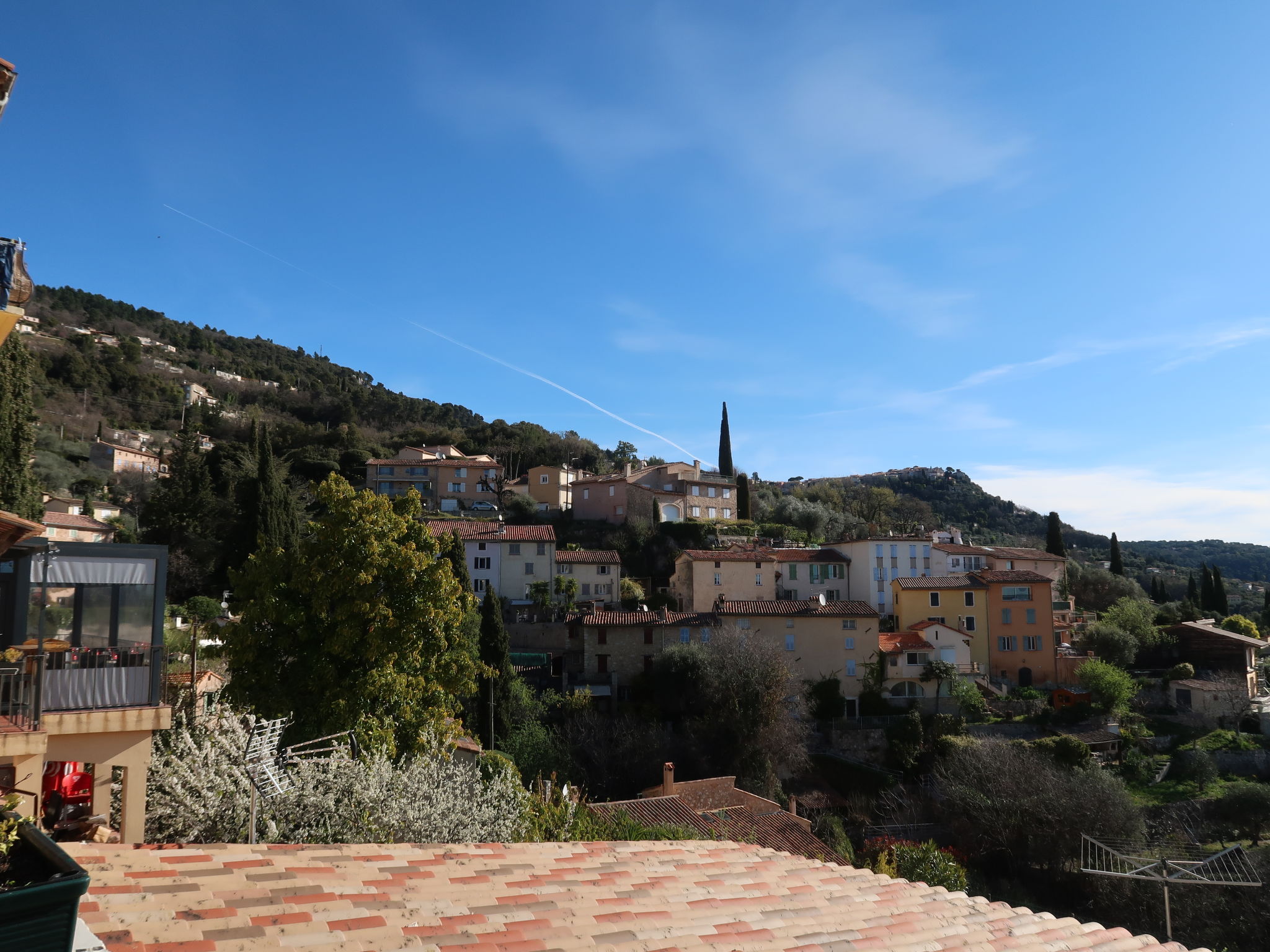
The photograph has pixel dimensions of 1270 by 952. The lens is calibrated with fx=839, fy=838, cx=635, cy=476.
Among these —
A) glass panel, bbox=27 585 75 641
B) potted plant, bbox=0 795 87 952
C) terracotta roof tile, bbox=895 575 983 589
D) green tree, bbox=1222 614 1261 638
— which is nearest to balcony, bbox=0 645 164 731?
glass panel, bbox=27 585 75 641

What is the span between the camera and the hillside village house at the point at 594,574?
52469 mm

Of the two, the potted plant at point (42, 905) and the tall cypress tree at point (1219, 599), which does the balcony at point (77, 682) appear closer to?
the potted plant at point (42, 905)

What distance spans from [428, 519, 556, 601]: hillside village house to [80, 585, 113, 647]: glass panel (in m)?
41.0

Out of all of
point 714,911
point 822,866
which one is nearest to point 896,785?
point 822,866

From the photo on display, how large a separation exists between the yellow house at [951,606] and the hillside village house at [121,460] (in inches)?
2052

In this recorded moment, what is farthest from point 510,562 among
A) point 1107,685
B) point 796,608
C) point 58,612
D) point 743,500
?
point 58,612

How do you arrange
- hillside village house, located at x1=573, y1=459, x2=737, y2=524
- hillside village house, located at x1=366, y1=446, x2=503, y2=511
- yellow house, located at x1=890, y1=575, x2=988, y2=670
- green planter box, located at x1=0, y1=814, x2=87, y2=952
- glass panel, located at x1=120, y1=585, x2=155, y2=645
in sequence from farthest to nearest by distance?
hillside village house, located at x1=366, y1=446, x2=503, y2=511 → hillside village house, located at x1=573, y1=459, x2=737, y2=524 → yellow house, located at x1=890, y1=575, x2=988, y2=670 → glass panel, located at x1=120, y1=585, x2=155, y2=645 → green planter box, located at x1=0, y1=814, x2=87, y2=952

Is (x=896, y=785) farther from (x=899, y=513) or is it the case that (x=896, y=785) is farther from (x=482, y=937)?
(x=899, y=513)

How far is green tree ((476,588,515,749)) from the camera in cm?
3353

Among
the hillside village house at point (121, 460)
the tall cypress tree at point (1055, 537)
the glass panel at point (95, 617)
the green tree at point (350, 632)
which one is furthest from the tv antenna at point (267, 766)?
the tall cypress tree at point (1055, 537)

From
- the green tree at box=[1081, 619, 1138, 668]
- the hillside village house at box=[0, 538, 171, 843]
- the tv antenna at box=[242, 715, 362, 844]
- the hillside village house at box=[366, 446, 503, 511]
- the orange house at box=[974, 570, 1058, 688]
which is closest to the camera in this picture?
the hillside village house at box=[0, 538, 171, 843]

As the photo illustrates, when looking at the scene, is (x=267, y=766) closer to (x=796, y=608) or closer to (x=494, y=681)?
(x=494, y=681)

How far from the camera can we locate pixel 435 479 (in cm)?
7288

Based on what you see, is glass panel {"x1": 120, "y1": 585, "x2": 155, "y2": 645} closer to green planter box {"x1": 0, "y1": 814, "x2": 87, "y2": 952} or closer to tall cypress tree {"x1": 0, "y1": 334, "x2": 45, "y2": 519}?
green planter box {"x1": 0, "y1": 814, "x2": 87, "y2": 952}
